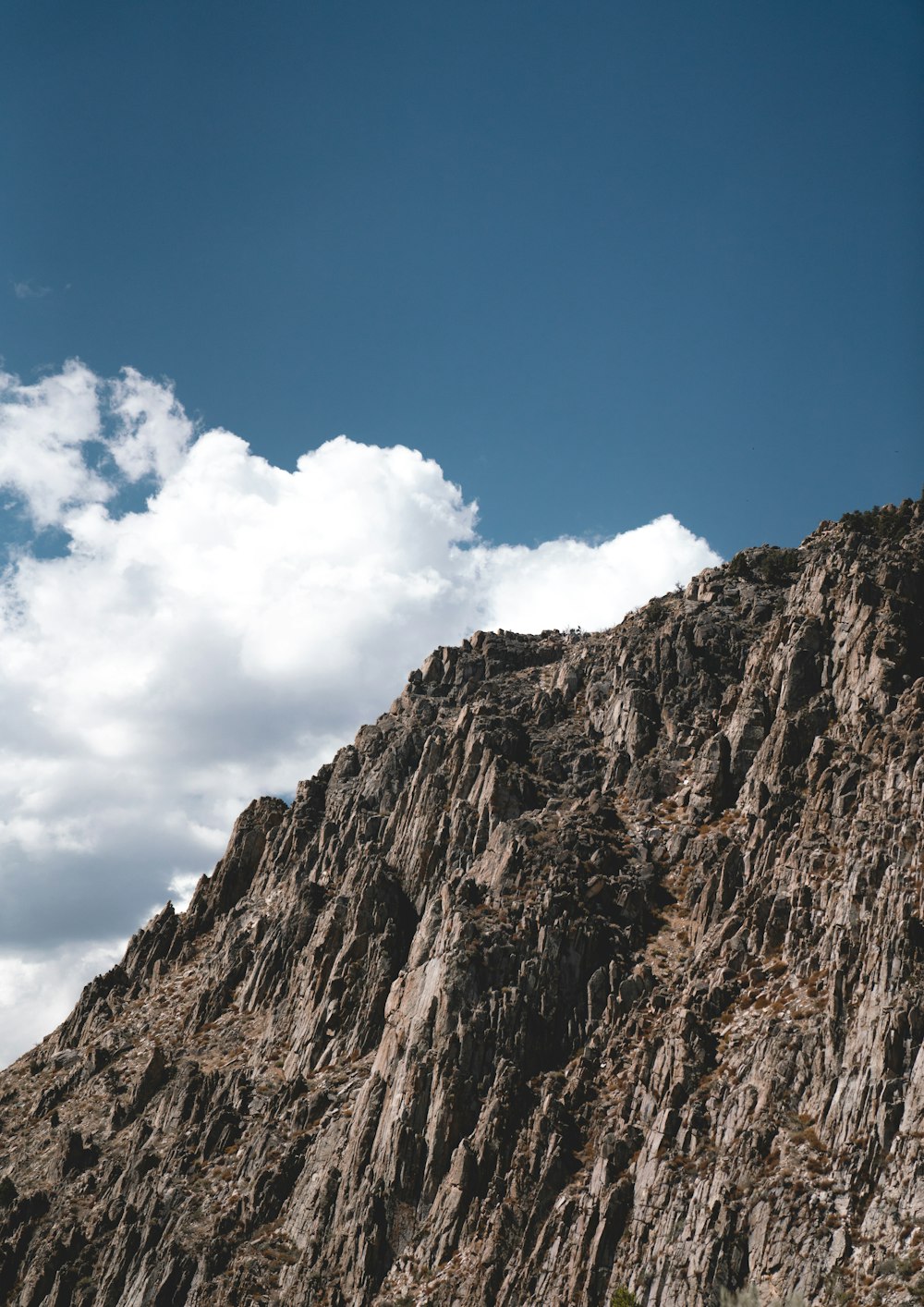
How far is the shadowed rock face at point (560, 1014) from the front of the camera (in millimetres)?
86750

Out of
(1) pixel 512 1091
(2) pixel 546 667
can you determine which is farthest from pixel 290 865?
(1) pixel 512 1091

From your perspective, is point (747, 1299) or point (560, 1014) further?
point (560, 1014)

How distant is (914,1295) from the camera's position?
232ft

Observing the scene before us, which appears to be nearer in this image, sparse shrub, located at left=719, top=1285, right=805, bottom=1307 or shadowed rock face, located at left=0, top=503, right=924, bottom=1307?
sparse shrub, located at left=719, top=1285, right=805, bottom=1307

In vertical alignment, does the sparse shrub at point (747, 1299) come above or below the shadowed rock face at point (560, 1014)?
below

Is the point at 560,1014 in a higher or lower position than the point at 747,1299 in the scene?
higher

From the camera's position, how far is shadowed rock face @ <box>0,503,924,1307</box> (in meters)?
86.8

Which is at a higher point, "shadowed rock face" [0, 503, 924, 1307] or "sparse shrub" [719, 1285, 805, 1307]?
"shadowed rock face" [0, 503, 924, 1307]

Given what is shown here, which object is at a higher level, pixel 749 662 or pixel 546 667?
pixel 546 667

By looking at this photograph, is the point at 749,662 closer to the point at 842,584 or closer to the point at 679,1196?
the point at 842,584

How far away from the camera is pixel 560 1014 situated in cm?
11075

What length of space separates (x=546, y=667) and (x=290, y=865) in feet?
154

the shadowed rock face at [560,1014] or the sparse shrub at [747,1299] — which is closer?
the sparse shrub at [747,1299]

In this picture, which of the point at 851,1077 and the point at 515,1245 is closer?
the point at 851,1077
